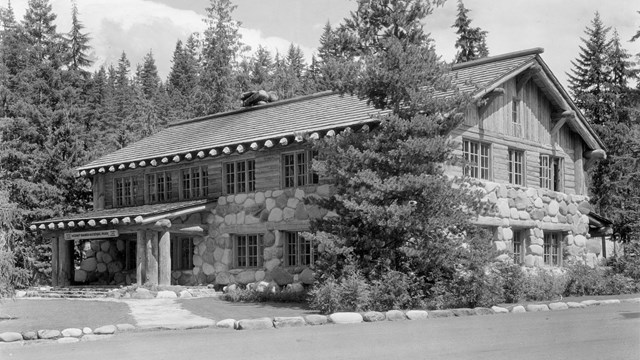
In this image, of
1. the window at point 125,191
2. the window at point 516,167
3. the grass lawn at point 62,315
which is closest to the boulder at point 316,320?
the grass lawn at point 62,315

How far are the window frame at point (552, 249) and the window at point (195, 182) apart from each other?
12.0m

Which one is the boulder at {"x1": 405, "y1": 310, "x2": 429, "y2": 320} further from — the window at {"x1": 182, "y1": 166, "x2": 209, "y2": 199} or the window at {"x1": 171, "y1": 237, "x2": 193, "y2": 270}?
the window at {"x1": 171, "y1": 237, "x2": 193, "y2": 270}

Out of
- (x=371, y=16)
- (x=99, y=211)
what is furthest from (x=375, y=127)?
(x=99, y=211)

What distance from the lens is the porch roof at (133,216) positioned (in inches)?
991

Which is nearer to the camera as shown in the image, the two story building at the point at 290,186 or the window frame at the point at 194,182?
the two story building at the point at 290,186

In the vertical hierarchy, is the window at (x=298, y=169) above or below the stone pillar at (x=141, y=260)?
above

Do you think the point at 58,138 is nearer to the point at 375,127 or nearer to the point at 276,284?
the point at 276,284

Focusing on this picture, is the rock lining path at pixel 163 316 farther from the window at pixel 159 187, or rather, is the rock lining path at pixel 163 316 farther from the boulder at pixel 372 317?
the window at pixel 159 187

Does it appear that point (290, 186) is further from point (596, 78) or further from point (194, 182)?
point (596, 78)

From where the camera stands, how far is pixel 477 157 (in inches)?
962

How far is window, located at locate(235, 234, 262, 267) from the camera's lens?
1013 inches

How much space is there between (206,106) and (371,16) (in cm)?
3338

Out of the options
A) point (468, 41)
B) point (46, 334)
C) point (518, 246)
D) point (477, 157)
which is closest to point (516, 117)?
point (477, 157)

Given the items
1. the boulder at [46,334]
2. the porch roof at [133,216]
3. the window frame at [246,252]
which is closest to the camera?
the boulder at [46,334]
